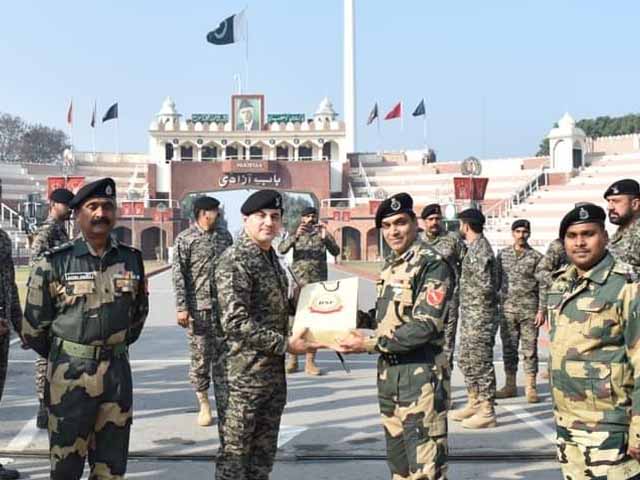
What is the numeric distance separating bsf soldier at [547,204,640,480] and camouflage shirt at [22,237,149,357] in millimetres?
2213

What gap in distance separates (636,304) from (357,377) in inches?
251

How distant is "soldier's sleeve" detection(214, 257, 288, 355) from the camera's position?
4090 millimetres

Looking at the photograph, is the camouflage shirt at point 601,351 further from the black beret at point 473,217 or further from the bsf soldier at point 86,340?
the black beret at point 473,217

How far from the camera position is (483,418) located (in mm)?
6980

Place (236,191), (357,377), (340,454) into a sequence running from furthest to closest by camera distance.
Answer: (236,191)
(357,377)
(340,454)

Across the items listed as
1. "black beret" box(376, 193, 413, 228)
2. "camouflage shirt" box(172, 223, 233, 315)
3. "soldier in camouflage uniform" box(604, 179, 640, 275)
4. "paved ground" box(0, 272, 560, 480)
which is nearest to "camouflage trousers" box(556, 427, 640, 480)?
"black beret" box(376, 193, 413, 228)

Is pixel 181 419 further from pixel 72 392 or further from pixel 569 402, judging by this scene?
pixel 569 402

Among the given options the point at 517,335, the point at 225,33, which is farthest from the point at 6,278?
the point at 225,33

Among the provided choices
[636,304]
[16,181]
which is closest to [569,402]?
[636,304]

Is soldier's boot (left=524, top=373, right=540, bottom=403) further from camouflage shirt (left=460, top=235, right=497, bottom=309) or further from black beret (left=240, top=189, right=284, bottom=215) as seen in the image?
black beret (left=240, top=189, right=284, bottom=215)

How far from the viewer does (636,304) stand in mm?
3488

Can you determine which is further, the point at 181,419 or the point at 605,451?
the point at 181,419

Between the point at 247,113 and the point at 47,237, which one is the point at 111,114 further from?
the point at 47,237

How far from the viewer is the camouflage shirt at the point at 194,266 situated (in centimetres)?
716
